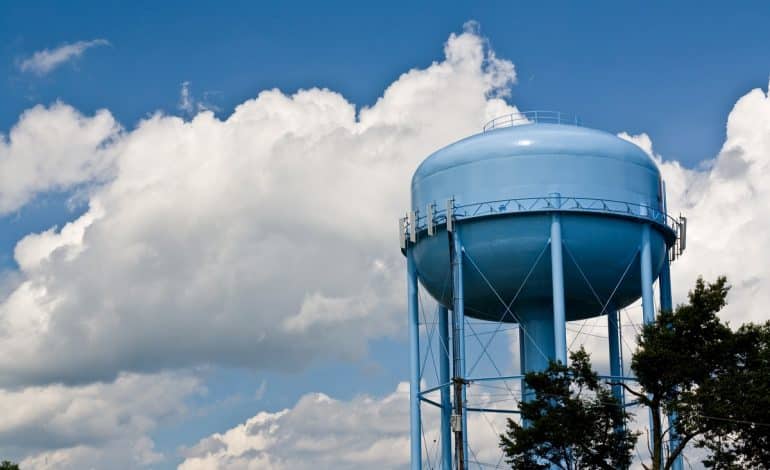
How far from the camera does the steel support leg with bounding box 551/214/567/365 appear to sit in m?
36.7

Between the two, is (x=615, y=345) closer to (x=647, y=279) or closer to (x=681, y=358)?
(x=647, y=279)

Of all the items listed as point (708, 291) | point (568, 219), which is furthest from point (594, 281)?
point (708, 291)

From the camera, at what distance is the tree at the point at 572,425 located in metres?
34.3

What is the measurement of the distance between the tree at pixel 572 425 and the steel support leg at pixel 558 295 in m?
1.19

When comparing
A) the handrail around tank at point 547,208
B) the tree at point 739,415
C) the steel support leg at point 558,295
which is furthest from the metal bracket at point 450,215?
the tree at point 739,415

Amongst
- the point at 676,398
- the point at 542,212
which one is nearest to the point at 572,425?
the point at 676,398

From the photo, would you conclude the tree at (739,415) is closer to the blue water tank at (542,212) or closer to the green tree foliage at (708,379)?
the green tree foliage at (708,379)

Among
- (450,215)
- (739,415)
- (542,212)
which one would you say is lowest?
(739,415)

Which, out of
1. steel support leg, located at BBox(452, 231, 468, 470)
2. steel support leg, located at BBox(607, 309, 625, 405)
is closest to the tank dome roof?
steel support leg, located at BBox(452, 231, 468, 470)

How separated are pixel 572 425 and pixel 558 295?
414cm

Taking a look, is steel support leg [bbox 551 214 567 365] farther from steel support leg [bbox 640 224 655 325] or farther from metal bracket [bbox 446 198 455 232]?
metal bracket [bbox 446 198 455 232]

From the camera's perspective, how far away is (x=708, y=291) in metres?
34.5

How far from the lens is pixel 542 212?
3775cm

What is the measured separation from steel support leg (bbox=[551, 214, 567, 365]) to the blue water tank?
0.54m
